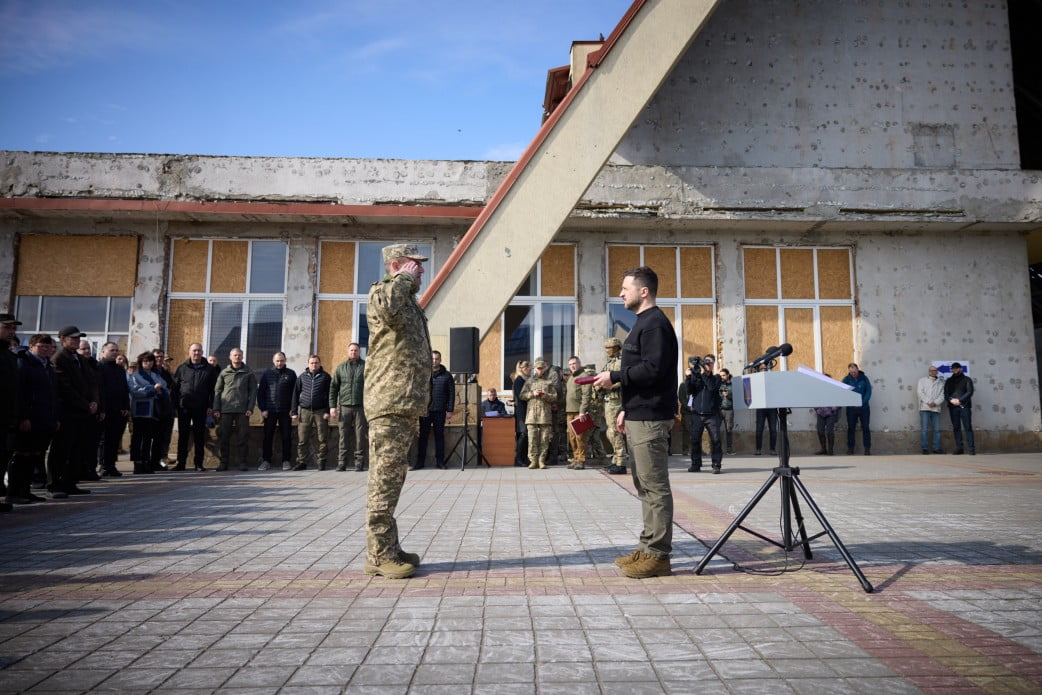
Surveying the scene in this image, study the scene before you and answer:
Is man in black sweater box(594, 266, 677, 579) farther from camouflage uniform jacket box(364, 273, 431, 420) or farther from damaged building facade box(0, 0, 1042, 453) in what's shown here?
damaged building facade box(0, 0, 1042, 453)

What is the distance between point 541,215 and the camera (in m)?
12.6

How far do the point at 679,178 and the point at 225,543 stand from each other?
12872 millimetres

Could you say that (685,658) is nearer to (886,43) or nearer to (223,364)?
(223,364)

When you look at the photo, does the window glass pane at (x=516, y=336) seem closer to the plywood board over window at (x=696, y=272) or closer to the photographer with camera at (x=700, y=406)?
the plywood board over window at (x=696, y=272)

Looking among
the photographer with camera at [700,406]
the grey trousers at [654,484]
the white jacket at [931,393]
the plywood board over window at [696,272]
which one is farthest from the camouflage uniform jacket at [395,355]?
the white jacket at [931,393]

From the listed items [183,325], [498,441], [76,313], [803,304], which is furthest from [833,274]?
[76,313]

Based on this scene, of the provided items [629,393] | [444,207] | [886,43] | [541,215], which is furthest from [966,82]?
[629,393]

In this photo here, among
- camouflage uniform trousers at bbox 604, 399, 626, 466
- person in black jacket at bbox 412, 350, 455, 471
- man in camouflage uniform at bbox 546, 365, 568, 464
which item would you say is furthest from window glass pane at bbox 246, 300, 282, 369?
camouflage uniform trousers at bbox 604, 399, 626, 466

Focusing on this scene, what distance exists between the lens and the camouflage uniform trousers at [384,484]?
13.6 ft

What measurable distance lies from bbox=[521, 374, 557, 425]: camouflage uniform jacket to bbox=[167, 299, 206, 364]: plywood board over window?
8.23 metres

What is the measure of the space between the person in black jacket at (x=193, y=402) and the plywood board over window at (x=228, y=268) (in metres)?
3.58

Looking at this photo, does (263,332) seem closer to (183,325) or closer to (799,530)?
(183,325)

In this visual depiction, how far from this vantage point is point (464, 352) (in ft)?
36.7

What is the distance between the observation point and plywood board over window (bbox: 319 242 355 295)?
15.6 m
